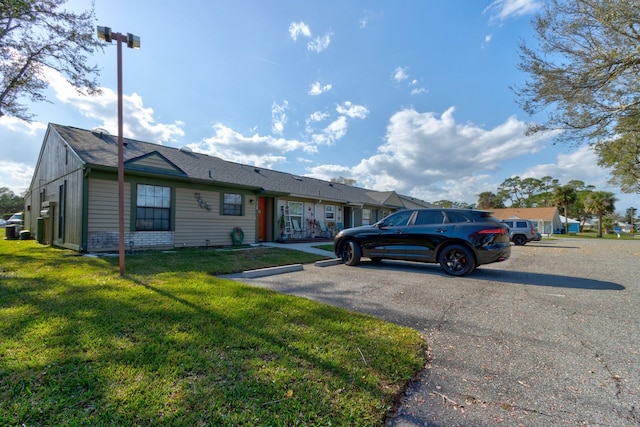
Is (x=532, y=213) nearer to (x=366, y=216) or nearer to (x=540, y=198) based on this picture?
(x=540, y=198)

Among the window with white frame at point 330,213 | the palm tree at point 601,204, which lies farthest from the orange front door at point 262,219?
the palm tree at point 601,204

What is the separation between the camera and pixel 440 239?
661 cm

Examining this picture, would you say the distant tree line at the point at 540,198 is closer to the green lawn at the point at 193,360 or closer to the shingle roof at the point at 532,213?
the shingle roof at the point at 532,213

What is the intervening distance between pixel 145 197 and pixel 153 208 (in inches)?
16.9

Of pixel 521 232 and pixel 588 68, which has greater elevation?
pixel 588 68

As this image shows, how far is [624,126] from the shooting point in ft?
32.5

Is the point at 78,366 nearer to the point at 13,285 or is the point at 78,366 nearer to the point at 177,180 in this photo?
the point at 13,285

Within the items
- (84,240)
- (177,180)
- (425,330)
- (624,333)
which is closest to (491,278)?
(624,333)

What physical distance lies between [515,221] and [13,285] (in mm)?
22790

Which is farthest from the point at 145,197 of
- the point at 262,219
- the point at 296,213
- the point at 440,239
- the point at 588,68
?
the point at 588,68

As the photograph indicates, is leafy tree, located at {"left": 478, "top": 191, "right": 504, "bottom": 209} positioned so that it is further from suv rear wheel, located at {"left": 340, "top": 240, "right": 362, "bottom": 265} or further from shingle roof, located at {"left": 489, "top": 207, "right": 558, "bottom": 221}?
suv rear wheel, located at {"left": 340, "top": 240, "right": 362, "bottom": 265}

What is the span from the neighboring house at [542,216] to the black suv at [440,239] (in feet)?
133

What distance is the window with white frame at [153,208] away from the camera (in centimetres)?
945

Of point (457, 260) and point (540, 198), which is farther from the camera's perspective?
point (540, 198)
